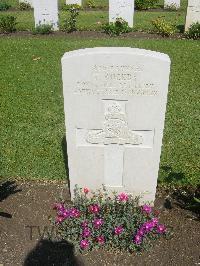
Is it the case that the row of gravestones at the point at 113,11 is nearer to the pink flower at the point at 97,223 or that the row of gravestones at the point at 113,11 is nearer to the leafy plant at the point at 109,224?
the leafy plant at the point at 109,224

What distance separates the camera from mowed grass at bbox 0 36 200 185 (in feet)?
18.4

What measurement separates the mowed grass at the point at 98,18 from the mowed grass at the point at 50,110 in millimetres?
2165

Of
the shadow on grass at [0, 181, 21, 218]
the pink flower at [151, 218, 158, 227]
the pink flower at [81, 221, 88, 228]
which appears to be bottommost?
the shadow on grass at [0, 181, 21, 218]

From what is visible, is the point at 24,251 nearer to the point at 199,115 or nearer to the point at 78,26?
the point at 199,115

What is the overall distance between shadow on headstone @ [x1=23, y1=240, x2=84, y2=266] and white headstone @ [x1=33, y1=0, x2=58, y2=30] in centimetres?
1034

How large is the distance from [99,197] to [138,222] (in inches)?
22.8

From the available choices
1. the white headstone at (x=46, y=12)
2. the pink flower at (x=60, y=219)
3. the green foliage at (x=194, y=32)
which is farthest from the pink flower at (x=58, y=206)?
the white headstone at (x=46, y=12)

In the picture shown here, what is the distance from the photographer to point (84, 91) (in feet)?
12.2

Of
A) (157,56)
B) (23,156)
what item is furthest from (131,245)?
(23,156)

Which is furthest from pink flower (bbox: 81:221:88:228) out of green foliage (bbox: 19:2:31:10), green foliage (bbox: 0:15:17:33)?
green foliage (bbox: 19:2:31:10)

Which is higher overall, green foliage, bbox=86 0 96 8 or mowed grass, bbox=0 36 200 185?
green foliage, bbox=86 0 96 8

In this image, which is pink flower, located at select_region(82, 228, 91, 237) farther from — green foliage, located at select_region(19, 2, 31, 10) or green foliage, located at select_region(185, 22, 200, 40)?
green foliage, located at select_region(19, 2, 31, 10)

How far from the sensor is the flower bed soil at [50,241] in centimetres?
388

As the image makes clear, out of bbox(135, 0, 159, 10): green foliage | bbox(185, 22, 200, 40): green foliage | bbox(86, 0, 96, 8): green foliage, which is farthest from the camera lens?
bbox(86, 0, 96, 8): green foliage
